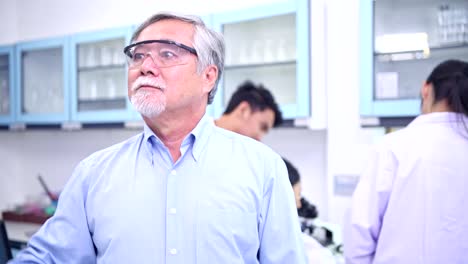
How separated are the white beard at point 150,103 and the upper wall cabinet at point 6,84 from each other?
7.55 feet

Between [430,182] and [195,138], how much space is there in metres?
0.77

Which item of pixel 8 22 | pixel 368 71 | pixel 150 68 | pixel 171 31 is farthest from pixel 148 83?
pixel 8 22

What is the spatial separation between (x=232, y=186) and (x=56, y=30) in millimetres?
2650

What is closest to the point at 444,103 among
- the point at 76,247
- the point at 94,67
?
the point at 76,247

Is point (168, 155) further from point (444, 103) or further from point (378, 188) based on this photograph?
point (444, 103)

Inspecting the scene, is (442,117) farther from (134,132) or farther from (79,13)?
(79,13)

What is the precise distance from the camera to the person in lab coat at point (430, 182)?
51.1 inches

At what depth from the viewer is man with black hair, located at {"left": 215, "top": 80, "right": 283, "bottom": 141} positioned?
6.22 feet

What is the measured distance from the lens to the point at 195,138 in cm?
105

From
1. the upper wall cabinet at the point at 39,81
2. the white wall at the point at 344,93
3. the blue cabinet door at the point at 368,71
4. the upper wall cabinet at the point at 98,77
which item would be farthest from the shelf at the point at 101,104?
the blue cabinet door at the point at 368,71

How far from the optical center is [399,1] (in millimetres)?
1914

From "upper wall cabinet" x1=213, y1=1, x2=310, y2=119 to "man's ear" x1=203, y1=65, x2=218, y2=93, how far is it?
2.95ft

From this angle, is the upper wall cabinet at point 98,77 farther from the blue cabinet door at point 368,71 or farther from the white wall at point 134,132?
the blue cabinet door at point 368,71

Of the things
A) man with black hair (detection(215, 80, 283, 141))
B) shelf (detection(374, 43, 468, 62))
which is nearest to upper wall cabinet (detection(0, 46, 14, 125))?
man with black hair (detection(215, 80, 283, 141))
